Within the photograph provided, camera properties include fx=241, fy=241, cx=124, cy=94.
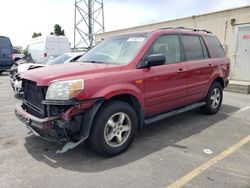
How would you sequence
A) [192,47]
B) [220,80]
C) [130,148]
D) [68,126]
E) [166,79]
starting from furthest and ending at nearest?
[220,80] < [192,47] < [166,79] < [130,148] < [68,126]

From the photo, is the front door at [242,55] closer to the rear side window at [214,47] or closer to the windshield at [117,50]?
the rear side window at [214,47]

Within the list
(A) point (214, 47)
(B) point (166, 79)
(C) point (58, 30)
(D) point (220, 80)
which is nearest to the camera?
(B) point (166, 79)

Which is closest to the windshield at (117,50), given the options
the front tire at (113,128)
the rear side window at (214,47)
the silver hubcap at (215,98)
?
the front tire at (113,128)

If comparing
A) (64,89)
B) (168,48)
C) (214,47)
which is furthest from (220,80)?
(64,89)

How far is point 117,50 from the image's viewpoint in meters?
4.36

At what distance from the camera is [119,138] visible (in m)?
3.72

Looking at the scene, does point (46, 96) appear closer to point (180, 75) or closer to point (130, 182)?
point (130, 182)

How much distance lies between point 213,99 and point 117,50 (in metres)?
2.91

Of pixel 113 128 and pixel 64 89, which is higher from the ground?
pixel 64 89

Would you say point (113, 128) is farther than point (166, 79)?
No

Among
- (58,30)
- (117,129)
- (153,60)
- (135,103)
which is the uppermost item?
(58,30)

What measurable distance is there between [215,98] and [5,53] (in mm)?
14055

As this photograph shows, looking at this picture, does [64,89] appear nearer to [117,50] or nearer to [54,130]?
[54,130]

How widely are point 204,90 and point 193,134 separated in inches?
51.1
